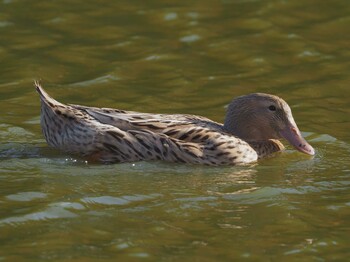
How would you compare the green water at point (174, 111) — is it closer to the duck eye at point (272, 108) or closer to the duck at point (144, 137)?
the duck at point (144, 137)

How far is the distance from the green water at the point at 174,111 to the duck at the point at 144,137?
172 mm

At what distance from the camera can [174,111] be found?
15.5m

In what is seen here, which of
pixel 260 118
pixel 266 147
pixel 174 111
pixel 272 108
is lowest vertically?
pixel 266 147

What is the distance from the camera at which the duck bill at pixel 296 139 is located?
13398 mm

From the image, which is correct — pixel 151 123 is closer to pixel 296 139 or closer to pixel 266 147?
pixel 266 147

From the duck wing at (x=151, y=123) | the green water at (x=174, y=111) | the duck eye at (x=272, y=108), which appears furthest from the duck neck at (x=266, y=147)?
the duck wing at (x=151, y=123)

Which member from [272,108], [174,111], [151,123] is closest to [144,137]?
[151,123]

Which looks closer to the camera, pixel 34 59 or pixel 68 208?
pixel 68 208

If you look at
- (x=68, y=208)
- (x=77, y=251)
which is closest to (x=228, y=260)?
(x=77, y=251)

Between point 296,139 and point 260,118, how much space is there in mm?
571

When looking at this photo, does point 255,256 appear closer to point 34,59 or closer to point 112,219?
point 112,219

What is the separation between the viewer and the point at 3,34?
59.8 ft

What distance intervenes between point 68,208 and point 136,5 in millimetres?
9086

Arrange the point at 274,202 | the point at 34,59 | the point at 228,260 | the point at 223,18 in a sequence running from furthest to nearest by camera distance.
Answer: the point at 223,18 → the point at 34,59 → the point at 274,202 → the point at 228,260
